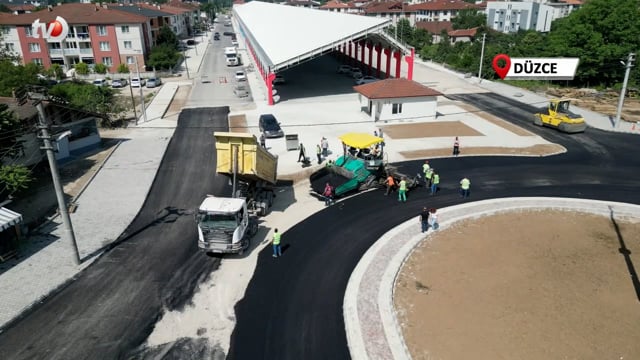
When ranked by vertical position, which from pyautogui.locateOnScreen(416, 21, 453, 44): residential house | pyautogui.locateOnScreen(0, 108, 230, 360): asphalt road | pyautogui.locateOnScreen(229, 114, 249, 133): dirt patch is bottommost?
pyautogui.locateOnScreen(0, 108, 230, 360): asphalt road

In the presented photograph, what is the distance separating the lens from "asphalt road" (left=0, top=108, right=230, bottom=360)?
586 inches

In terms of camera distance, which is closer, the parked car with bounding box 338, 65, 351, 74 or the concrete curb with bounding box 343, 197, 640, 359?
the concrete curb with bounding box 343, 197, 640, 359

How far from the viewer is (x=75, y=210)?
24672 millimetres

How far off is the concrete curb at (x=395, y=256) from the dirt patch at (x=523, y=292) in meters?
0.41

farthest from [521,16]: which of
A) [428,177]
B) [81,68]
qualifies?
[428,177]

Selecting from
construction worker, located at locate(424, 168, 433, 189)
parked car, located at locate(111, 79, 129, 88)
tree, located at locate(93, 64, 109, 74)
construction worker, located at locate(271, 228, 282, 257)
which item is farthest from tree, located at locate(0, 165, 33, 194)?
tree, located at locate(93, 64, 109, 74)

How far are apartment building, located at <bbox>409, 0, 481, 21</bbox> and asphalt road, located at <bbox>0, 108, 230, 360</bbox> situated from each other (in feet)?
398

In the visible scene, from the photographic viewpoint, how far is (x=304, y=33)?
59.8m

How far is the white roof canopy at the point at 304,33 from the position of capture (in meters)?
48.0

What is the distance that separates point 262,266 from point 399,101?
1058 inches

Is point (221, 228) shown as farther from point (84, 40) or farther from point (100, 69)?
point (84, 40)

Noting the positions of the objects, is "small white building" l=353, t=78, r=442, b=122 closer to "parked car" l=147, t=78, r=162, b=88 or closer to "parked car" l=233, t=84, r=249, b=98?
"parked car" l=233, t=84, r=249, b=98

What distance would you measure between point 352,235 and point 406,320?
6.72 m

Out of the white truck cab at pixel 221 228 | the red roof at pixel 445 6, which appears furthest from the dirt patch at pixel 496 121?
the red roof at pixel 445 6
